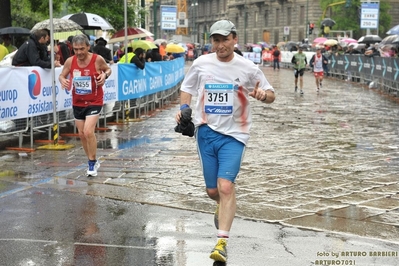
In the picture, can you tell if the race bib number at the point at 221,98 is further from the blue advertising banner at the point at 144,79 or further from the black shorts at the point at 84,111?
the blue advertising banner at the point at 144,79

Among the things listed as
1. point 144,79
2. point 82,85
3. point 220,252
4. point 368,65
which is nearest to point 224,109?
point 220,252

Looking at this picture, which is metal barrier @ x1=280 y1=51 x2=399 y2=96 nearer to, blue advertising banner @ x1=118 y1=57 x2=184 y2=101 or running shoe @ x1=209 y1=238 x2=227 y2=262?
blue advertising banner @ x1=118 y1=57 x2=184 y2=101

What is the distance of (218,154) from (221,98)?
45 centimetres

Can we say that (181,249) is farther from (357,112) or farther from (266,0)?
(266,0)

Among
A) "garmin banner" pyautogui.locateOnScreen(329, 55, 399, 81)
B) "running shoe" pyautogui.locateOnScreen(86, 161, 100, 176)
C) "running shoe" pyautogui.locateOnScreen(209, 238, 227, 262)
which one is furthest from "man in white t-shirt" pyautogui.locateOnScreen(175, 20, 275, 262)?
"garmin banner" pyautogui.locateOnScreen(329, 55, 399, 81)

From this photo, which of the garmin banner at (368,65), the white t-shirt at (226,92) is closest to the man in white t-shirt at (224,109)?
the white t-shirt at (226,92)

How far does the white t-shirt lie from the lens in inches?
246

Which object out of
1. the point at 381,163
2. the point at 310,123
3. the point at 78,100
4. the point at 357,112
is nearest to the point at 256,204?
the point at 78,100

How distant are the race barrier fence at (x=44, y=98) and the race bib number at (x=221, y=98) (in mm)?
5882

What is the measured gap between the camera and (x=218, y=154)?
6293 mm

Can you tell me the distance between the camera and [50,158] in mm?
11344

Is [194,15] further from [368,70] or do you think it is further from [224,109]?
[224,109]

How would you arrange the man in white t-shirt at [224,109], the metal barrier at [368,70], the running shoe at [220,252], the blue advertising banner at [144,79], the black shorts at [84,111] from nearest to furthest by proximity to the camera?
the running shoe at [220,252], the man in white t-shirt at [224,109], the black shorts at [84,111], the blue advertising banner at [144,79], the metal barrier at [368,70]

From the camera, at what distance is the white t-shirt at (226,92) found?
20.5 feet
